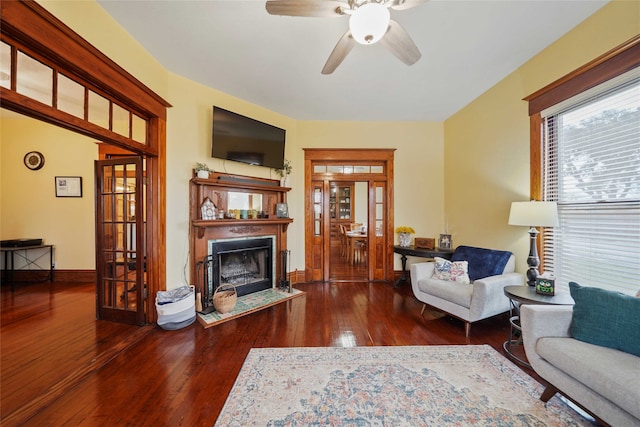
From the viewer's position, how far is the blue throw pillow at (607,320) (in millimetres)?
1354

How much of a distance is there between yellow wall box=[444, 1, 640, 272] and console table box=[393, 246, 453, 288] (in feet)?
1.51

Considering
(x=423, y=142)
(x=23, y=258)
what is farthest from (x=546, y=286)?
(x=23, y=258)

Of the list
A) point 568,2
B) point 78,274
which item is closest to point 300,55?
point 568,2

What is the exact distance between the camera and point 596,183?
2092mm

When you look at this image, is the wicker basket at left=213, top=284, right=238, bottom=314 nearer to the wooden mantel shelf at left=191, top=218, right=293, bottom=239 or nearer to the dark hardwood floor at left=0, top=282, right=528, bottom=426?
the dark hardwood floor at left=0, top=282, right=528, bottom=426

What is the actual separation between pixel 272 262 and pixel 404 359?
2483 mm

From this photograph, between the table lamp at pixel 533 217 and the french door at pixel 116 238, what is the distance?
13.3ft

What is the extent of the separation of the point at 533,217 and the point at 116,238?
14.9 feet

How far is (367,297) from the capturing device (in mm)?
3604

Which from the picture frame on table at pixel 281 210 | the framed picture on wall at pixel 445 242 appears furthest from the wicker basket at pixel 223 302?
the framed picture on wall at pixel 445 242

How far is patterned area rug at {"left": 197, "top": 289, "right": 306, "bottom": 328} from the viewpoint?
8.96 ft

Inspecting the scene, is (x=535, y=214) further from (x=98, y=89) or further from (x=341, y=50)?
(x=98, y=89)

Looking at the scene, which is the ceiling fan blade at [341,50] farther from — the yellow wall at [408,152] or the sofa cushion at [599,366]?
the sofa cushion at [599,366]

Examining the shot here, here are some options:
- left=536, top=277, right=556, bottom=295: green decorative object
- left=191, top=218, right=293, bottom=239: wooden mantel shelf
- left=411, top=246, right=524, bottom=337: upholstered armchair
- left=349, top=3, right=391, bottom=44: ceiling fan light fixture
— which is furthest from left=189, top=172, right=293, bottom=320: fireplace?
left=536, top=277, right=556, bottom=295: green decorative object
